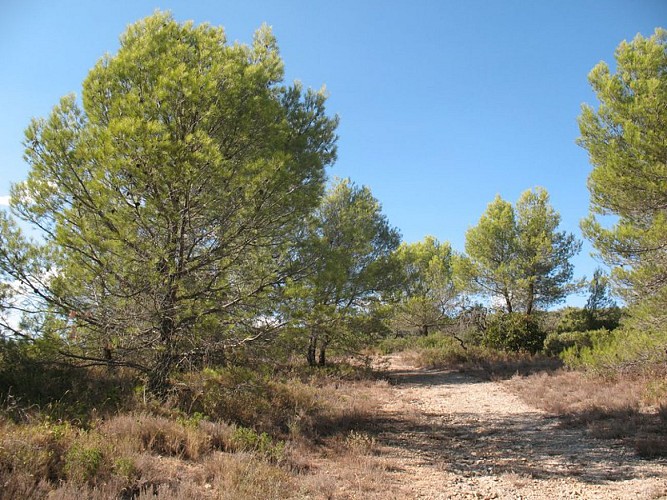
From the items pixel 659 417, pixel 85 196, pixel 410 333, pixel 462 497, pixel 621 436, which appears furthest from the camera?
pixel 410 333

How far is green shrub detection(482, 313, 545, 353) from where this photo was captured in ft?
66.2

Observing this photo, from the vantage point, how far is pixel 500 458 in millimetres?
6672

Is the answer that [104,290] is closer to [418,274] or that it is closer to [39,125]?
[39,125]

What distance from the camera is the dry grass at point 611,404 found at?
721 cm

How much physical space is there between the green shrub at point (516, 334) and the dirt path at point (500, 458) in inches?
375

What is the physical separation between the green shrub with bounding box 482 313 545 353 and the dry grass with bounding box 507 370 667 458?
6921mm

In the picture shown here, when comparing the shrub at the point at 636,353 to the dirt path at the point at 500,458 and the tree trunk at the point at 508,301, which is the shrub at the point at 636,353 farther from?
the tree trunk at the point at 508,301

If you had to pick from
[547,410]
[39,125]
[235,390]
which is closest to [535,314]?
[547,410]

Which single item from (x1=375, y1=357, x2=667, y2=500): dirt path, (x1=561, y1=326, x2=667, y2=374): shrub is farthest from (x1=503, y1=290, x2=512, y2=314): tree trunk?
(x1=561, y1=326, x2=667, y2=374): shrub

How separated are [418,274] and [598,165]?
10380mm

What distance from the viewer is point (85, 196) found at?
21.5ft

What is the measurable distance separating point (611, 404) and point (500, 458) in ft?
14.6

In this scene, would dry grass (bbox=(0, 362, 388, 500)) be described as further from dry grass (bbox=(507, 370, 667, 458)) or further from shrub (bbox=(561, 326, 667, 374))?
shrub (bbox=(561, 326, 667, 374))

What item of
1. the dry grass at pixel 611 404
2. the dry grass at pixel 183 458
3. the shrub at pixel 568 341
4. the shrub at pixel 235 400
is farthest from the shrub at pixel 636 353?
the shrub at pixel 568 341
